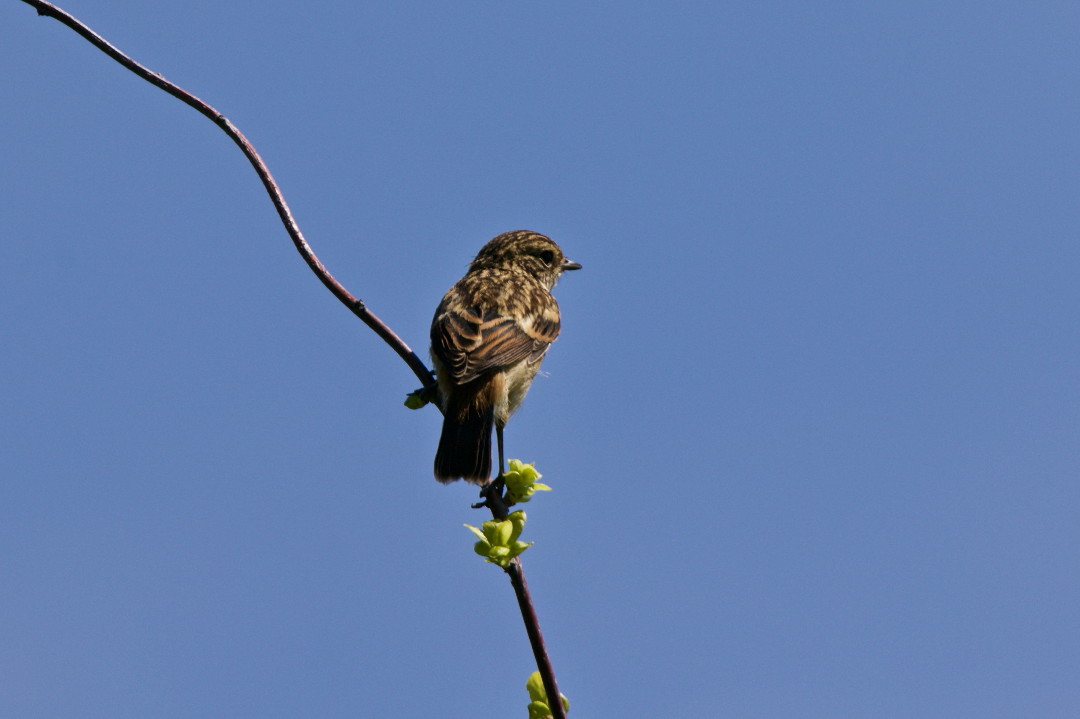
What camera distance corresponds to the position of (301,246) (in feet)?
10.5

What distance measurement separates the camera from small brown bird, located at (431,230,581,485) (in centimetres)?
543

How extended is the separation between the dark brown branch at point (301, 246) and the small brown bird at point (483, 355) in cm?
191

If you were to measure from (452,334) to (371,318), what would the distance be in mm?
2791

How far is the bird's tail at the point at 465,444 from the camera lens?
5.32 metres

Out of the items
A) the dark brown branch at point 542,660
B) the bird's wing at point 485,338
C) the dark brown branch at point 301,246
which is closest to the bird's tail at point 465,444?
the bird's wing at point 485,338

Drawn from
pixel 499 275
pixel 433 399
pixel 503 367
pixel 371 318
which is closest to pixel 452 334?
pixel 503 367

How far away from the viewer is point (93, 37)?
2.84 m

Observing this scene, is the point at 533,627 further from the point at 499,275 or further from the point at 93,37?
the point at 499,275

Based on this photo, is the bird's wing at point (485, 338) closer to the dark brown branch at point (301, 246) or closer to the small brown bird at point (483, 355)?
the small brown bird at point (483, 355)

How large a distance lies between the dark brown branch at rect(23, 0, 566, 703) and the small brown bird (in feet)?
6.28

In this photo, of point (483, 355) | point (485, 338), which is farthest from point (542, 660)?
point (485, 338)

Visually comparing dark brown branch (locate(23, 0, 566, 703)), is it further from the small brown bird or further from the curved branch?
the small brown bird

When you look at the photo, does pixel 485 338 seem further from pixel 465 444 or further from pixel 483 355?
pixel 465 444

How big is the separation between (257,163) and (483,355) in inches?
120
